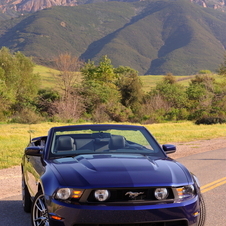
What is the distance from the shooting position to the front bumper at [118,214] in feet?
13.3

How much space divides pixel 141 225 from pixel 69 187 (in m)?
0.79

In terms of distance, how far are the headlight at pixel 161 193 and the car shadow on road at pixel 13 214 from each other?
234cm

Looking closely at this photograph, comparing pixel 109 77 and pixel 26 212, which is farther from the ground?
pixel 26 212

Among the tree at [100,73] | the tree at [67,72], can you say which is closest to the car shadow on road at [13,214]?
the tree at [67,72]

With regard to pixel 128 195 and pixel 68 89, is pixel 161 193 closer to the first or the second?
pixel 128 195

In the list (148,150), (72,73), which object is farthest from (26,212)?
(72,73)

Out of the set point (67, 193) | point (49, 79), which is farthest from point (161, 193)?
point (49, 79)

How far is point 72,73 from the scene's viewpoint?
62844 mm

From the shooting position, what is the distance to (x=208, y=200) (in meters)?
7.51

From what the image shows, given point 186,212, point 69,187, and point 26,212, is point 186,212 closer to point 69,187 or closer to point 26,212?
point 69,187

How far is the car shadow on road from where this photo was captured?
597 cm

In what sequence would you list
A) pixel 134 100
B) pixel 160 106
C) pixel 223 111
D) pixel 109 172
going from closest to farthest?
pixel 109 172 < pixel 223 111 < pixel 160 106 < pixel 134 100

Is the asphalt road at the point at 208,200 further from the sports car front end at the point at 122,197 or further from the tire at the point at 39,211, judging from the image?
the sports car front end at the point at 122,197

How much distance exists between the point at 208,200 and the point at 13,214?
131 inches
